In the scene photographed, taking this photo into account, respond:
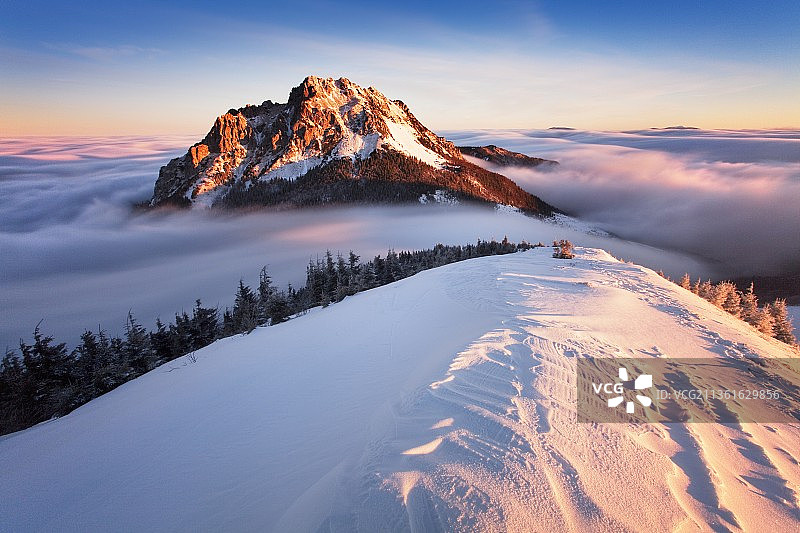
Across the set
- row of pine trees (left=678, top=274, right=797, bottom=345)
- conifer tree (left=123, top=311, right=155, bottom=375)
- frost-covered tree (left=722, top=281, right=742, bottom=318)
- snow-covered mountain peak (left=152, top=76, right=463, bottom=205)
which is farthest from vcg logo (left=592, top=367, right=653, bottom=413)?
snow-covered mountain peak (left=152, top=76, right=463, bottom=205)

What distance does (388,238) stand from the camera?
12925 centimetres

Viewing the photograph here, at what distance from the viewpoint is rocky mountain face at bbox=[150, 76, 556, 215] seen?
523ft

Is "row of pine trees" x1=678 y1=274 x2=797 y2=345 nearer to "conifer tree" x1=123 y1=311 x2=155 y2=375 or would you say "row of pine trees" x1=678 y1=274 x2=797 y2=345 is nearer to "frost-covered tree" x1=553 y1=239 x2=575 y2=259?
"frost-covered tree" x1=553 y1=239 x2=575 y2=259

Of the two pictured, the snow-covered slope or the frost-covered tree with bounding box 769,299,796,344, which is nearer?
the snow-covered slope

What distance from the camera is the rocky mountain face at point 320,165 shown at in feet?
523

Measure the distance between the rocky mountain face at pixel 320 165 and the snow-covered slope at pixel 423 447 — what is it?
14386cm

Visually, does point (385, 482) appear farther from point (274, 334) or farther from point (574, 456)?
point (274, 334)

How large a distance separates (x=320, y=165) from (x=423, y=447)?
593ft

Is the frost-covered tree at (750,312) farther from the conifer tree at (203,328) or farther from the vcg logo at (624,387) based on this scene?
the conifer tree at (203,328)

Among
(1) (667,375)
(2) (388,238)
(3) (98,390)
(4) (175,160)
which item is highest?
(4) (175,160)

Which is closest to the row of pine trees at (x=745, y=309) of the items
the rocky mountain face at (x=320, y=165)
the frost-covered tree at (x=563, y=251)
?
the frost-covered tree at (x=563, y=251)

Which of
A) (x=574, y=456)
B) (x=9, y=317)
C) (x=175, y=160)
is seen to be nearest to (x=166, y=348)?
(x=574, y=456)

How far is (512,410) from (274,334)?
9493 millimetres

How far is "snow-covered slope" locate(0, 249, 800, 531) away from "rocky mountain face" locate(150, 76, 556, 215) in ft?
472
